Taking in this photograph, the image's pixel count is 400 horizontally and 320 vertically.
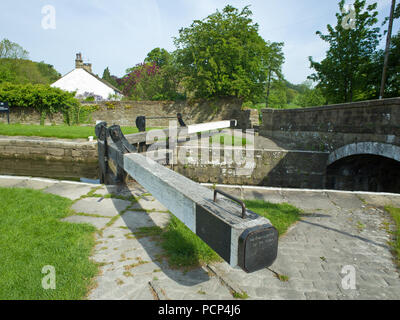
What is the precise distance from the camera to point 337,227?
336 cm

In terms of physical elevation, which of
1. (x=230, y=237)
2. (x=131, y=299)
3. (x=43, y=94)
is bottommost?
(x=131, y=299)

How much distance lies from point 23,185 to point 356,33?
17.1 meters

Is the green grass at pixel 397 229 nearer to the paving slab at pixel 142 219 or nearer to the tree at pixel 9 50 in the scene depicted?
the paving slab at pixel 142 219

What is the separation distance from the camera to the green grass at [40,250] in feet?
5.93

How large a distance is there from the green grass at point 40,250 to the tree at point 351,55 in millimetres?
15683

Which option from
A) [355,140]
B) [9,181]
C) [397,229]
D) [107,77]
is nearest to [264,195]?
[397,229]

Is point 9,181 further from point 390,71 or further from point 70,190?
point 390,71

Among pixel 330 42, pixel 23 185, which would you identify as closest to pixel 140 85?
pixel 330 42

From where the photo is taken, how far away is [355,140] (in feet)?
23.3

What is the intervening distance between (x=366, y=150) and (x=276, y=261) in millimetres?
5700

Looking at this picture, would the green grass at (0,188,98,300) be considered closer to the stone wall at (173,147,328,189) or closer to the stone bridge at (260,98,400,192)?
the stone wall at (173,147,328,189)

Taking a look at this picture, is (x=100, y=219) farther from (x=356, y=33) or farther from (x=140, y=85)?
(x=140, y=85)

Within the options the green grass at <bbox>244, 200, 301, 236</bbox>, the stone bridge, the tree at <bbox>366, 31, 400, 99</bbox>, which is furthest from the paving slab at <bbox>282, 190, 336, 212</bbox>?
the tree at <bbox>366, 31, 400, 99</bbox>

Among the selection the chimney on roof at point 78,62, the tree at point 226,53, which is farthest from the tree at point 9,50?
the tree at point 226,53
